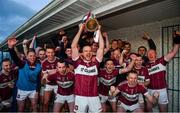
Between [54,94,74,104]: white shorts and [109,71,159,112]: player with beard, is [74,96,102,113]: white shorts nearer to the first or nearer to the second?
[109,71,159,112]: player with beard

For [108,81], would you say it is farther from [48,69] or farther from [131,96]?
[48,69]

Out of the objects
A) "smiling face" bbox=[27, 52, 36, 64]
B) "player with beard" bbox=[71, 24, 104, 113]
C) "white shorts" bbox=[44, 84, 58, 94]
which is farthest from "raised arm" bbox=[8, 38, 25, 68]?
"player with beard" bbox=[71, 24, 104, 113]

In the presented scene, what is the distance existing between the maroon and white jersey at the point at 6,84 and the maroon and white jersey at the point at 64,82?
986mm

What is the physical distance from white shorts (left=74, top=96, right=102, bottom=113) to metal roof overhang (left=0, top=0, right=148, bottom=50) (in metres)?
2.01

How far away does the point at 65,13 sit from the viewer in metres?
8.67

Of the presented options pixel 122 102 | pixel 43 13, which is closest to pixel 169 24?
pixel 122 102

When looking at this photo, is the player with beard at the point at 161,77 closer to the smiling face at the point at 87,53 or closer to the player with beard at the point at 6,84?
the smiling face at the point at 87,53

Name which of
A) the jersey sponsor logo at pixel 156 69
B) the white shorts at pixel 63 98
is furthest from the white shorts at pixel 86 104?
the jersey sponsor logo at pixel 156 69

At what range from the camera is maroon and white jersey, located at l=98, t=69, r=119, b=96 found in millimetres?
6945

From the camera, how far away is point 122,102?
6734 millimetres

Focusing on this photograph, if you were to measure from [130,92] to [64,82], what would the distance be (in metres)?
1.51

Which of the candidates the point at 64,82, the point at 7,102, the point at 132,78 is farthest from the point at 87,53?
the point at 7,102

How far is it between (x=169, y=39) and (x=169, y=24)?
16.9 inches

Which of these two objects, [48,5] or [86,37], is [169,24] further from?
[48,5]
